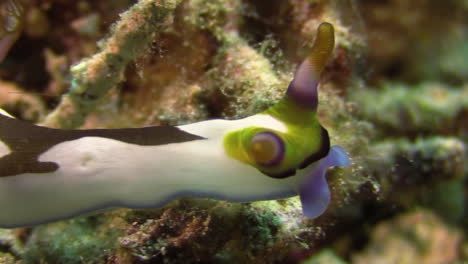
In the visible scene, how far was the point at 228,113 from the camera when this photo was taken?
2939 millimetres

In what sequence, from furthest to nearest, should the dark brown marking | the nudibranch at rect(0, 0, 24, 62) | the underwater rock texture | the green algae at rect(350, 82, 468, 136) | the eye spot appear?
the green algae at rect(350, 82, 468, 136) < the nudibranch at rect(0, 0, 24, 62) < the underwater rock texture < the dark brown marking < the eye spot

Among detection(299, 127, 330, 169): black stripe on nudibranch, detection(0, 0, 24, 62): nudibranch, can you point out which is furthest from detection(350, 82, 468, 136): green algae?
detection(0, 0, 24, 62): nudibranch

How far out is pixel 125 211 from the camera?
2404 mm

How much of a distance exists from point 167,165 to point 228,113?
0.98 m

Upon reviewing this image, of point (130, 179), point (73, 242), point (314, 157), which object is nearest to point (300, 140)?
point (314, 157)

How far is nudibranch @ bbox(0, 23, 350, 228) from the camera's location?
200cm

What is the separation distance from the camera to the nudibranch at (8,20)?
2777 mm

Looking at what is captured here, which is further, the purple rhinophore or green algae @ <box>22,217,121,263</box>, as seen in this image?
green algae @ <box>22,217,121,263</box>

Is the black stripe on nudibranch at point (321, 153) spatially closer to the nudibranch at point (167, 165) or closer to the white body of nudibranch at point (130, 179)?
the nudibranch at point (167, 165)

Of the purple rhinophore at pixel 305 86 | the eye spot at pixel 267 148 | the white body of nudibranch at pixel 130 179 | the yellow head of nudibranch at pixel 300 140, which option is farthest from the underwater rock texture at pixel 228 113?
the purple rhinophore at pixel 305 86

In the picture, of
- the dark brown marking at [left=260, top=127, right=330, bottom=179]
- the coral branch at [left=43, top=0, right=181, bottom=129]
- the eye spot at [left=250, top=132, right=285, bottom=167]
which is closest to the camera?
the eye spot at [left=250, top=132, right=285, bottom=167]

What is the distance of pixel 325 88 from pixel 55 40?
3008mm

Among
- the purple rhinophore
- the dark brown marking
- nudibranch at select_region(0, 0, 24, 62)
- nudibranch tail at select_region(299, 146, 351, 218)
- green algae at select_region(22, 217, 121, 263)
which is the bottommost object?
green algae at select_region(22, 217, 121, 263)

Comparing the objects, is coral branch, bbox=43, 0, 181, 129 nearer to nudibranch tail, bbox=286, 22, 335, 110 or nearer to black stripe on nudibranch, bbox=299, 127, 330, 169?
nudibranch tail, bbox=286, 22, 335, 110
